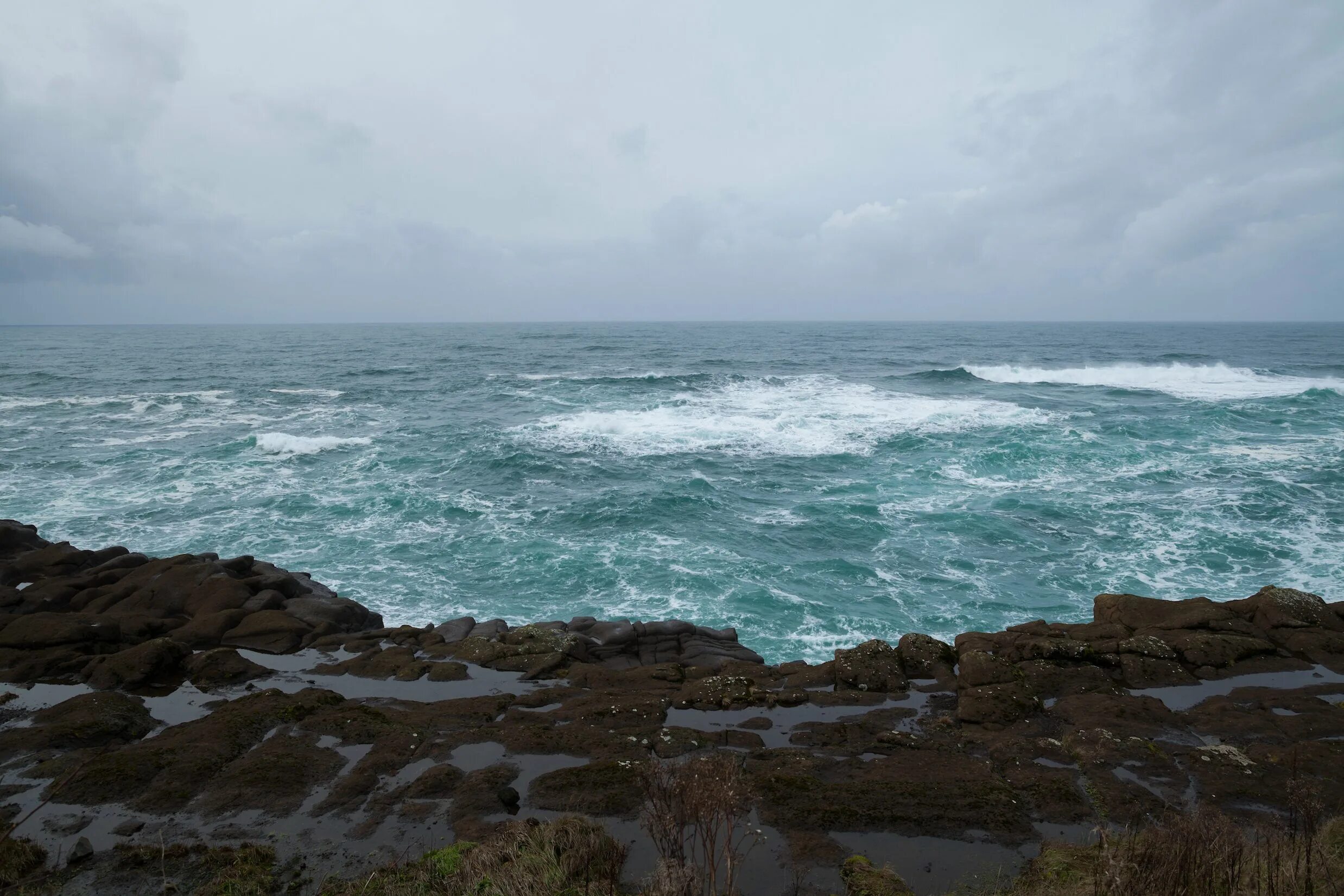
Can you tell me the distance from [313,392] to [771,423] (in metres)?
33.0

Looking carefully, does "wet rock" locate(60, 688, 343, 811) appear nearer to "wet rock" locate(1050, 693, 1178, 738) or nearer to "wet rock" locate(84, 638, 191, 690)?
"wet rock" locate(84, 638, 191, 690)

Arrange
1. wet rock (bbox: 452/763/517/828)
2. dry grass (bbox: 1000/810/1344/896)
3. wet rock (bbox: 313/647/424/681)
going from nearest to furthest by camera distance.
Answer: dry grass (bbox: 1000/810/1344/896) → wet rock (bbox: 452/763/517/828) → wet rock (bbox: 313/647/424/681)

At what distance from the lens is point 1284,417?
35.2m

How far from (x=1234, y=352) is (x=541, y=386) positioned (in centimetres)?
8068

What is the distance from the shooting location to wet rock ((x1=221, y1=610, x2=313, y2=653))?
1317cm

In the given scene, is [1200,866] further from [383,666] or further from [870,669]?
[383,666]

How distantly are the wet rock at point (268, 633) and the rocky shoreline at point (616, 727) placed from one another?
5cm

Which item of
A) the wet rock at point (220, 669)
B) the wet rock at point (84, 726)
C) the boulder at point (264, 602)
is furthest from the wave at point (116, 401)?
the wet rock at point (84, 726)


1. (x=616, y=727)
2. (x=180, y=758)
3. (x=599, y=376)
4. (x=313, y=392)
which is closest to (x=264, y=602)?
(x=180, y=758)

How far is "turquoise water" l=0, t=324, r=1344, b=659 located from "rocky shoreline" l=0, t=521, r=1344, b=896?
2.89 meters

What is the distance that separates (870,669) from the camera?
11.5 m

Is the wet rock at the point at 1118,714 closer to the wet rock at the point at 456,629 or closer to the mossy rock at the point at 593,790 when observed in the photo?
the mossy rock at the point at 593,790

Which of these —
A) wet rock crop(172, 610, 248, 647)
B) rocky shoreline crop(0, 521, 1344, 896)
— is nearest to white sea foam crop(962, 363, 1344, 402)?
rocky shoreline crop(0, 521, 1344, 896)

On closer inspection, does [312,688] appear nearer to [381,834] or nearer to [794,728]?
[381,834]
